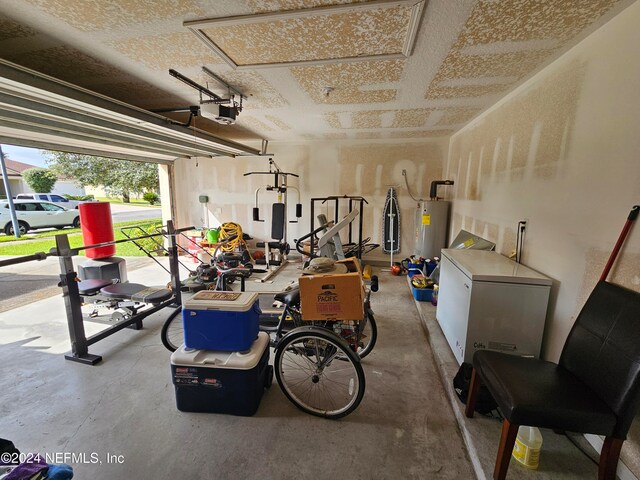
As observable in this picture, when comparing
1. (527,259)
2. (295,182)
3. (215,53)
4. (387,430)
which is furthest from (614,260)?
(295,182)

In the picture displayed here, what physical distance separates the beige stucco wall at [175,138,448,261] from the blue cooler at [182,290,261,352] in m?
4.11

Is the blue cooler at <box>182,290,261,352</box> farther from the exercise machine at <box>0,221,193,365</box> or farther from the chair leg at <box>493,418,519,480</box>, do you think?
the chair leg at <box>493,418,519,480</box>

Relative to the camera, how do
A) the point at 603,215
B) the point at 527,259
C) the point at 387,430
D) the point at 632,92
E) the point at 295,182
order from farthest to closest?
the point at 295,182
the point at 527,259
the point at 387,430
the point at 603,215
the point at 632,92

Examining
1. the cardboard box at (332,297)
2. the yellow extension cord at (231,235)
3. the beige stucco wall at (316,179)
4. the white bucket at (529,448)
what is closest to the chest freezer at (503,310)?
the white bucket at (529,448)

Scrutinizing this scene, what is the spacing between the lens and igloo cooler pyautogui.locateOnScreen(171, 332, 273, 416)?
1754 millimetres

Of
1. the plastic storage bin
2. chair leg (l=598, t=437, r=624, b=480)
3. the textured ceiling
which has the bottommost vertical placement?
the plastic storage bin

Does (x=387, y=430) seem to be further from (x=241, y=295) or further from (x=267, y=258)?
(x=267, y=258)

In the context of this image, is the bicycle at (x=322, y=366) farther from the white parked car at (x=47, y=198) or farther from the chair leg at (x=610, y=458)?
the white parked car at (x=47, y=198)

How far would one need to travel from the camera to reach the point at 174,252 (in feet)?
11.6

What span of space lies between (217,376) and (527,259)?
254cm

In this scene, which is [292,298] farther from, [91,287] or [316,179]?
[316,179]

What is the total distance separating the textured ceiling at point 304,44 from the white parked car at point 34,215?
913 cm

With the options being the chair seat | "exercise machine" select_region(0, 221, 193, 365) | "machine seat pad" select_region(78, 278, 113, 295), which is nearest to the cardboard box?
the chair seat

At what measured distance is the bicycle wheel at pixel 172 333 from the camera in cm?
246
